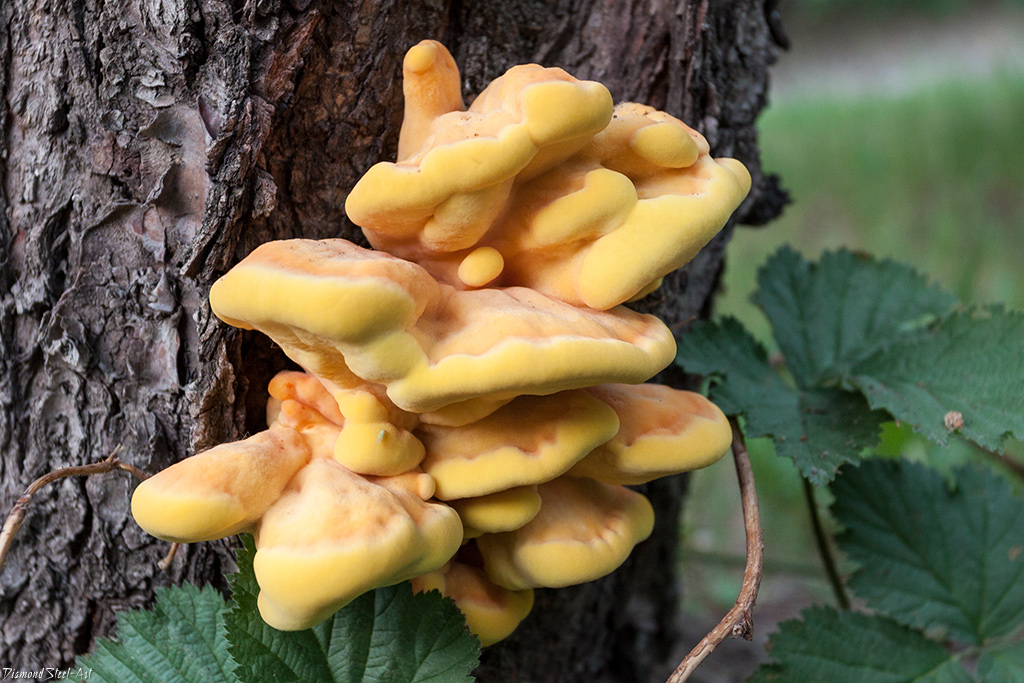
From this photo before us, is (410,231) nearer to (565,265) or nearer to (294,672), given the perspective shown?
(565,265)

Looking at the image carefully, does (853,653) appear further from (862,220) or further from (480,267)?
(862,220)

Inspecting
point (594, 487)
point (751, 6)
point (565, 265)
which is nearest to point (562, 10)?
point (751, 6)

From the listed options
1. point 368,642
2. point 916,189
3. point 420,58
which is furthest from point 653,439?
point 916,189

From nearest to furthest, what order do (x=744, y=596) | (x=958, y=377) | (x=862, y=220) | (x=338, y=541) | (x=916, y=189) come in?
(x=338, y=541) → (x=744, y=596) → (x=958, y=377) → (x=862, y=220) → (x=916, y=189)

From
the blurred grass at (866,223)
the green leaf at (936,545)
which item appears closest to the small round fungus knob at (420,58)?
the green leaf at (936,545)

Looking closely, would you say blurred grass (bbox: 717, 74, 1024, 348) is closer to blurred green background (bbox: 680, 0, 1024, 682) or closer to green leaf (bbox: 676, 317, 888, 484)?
blurred green background (bbox: 680, 0, 1024, 682)

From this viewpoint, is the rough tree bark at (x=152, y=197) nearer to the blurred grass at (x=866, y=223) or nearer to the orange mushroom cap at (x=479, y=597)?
the orange mushroom cap at (x=479, y=597)

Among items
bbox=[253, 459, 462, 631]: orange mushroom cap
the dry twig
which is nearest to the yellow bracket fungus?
bbox=[253, 459, 462, 631]: orange mushroom cap
